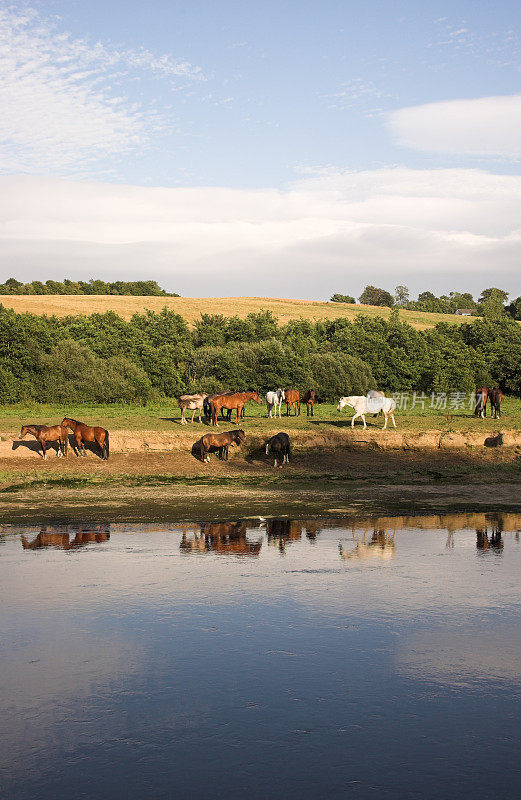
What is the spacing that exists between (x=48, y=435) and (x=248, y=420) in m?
11.1

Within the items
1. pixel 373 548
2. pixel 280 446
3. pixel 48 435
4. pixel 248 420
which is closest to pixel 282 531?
pixel 373 548

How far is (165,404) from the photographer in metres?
51.7

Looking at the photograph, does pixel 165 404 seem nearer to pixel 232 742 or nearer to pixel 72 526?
pixel 72 526

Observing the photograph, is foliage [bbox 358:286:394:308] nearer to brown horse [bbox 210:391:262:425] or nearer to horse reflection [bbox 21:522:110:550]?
brown horse [bbox 210:391:262:425]

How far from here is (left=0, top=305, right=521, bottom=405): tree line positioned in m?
51.6

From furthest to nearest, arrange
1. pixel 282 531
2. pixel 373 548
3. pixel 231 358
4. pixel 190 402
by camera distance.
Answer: pixel 231 358 → pixel 190 402 → pixel 282 531 → pixel 373 548

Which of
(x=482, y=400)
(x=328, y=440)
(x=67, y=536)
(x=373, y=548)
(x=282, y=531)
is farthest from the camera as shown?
(x=482, y=400)

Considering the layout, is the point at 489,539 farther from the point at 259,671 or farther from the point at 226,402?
the point at 226,402

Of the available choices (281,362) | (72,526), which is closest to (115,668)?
(72,526)

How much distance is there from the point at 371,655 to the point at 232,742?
9.62 ft

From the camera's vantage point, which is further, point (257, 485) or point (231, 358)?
point (231, 358)

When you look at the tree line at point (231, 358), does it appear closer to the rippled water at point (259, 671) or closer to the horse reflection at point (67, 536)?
the horse reflection at point (67, 536)

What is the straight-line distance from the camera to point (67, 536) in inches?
682

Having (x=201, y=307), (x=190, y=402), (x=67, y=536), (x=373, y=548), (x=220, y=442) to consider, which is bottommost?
(x=67, y=536)
